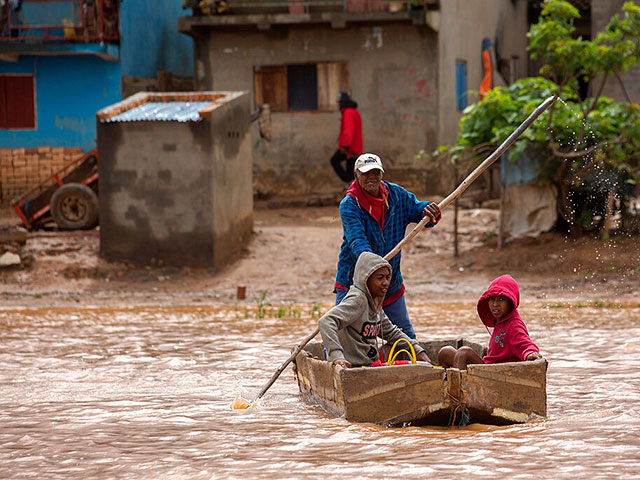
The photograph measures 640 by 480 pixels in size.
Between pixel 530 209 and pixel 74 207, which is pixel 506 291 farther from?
pixel 74 207

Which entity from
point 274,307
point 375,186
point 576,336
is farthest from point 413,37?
point 375,186

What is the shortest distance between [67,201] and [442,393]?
435 inches

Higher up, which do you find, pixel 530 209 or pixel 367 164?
pixel 367 164

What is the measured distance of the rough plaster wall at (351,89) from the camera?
58.0 ft

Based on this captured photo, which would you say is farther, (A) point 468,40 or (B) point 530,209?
(A) point 468,40

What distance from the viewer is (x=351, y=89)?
1800 cm

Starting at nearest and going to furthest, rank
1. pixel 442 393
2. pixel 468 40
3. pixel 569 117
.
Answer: pixel 442 393
pixel 569 117
pixel 468 40

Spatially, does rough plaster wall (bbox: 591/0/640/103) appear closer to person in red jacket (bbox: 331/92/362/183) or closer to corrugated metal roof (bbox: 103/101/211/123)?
person in red jacket (bbox: 331/92/362/183)

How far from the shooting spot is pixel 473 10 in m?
19.7

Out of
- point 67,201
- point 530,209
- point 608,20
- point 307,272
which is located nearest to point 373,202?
point 307,272

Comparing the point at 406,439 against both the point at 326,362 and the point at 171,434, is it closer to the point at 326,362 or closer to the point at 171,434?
the point at 326,362

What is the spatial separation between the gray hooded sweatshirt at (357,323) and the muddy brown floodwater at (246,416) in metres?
0.46

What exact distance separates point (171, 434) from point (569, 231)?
30.3 feet

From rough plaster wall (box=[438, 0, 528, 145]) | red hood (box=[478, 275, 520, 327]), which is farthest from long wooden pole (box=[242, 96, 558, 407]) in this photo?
rough plaster wall (box=[438, 0, 528, 145])
